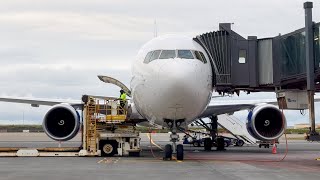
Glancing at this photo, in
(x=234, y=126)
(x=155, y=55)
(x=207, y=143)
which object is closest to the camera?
(x=155, y=55)

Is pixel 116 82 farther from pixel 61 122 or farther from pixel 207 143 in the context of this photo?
pixel 207 143

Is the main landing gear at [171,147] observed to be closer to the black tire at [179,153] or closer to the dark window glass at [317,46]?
the black tire at [179,153]

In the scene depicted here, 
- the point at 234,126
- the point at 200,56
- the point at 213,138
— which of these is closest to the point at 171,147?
the point at 200,56

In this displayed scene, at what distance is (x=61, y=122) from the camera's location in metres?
21.4

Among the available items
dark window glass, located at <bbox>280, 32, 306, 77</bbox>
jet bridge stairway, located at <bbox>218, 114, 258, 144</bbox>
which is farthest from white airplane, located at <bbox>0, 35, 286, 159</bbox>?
jet bridge stairway, located at <bbox>218, 114, 258, 144</bbox>

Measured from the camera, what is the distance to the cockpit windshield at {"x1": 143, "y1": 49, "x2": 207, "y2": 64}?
16.7 meters

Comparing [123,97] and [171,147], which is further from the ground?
[123,97]

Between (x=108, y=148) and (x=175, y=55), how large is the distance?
554 cm

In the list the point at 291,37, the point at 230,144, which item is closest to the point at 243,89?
the point at 291,37

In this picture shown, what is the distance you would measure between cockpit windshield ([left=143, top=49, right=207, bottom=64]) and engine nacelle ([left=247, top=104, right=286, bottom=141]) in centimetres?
439

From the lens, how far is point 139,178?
38.0 ft

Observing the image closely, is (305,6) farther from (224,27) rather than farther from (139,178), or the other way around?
(139,178)

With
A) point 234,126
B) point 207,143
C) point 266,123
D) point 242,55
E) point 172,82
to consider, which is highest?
point 242,55

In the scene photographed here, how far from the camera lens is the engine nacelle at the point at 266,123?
2062 centimetres
